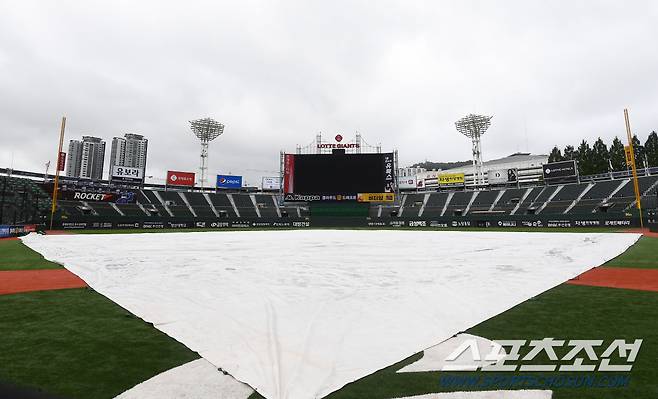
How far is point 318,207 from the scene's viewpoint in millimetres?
56094

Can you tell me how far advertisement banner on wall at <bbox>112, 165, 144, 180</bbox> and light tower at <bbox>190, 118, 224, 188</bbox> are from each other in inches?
446

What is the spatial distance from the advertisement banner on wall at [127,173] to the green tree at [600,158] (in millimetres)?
96984

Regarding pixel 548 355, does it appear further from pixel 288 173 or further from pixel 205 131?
pixel 205 131

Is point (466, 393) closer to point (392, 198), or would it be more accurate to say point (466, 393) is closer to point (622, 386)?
point (622, 386)

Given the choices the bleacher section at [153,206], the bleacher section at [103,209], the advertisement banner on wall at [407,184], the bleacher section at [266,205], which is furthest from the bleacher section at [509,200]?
the bleacher section at [103,209]

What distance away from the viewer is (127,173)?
6062 cm

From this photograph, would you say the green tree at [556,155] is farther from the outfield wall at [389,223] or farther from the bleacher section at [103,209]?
the bleacher section at [103,209]

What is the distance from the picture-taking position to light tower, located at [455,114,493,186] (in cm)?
6981

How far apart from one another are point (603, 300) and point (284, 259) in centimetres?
877

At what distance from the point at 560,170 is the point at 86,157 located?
176 meters

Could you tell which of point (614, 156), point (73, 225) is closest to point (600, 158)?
point (614, 156)

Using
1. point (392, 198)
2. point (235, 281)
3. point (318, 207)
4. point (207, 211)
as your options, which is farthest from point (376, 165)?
point (235, 281)

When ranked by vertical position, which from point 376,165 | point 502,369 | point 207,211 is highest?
point 376,165

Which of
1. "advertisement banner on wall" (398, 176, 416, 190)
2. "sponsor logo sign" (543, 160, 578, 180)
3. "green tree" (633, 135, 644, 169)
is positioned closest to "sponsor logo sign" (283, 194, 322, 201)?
"advertisement banner on wall" (398, 176, 416, 190)
